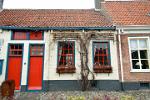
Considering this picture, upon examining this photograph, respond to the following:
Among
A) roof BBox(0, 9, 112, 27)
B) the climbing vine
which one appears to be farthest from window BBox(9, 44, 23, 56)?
the climbing vine

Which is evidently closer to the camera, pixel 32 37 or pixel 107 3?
pixel 32 37

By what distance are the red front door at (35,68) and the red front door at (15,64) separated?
2.35 feet

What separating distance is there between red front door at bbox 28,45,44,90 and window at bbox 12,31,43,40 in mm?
603

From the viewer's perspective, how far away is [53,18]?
12.2m

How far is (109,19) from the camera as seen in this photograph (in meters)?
11.7

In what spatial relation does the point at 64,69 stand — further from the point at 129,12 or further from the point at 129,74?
the point at 129,12

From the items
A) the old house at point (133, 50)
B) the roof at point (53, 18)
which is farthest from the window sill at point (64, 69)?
the old house at point (133, 50)

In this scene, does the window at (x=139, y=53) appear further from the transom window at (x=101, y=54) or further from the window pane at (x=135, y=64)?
the transom window at (x=101, y=54)

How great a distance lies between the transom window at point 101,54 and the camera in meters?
10.6

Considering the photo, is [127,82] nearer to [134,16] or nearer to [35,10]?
[134,16]

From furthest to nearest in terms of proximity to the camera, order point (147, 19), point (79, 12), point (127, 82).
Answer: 1. point (79, 12)
2. point (147, 19)
3. point (127, 82)

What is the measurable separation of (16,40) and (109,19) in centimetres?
669

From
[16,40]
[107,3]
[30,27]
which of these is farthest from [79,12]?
[16,40]

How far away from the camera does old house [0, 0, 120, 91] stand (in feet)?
33.4
